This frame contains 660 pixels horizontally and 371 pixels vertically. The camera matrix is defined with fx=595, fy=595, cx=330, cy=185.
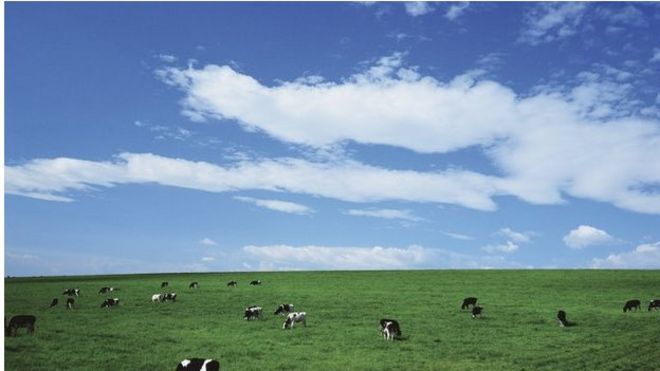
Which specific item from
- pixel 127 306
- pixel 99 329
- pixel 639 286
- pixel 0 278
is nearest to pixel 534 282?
pixel 639 286

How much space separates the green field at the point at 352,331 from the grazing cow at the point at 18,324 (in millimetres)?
1093

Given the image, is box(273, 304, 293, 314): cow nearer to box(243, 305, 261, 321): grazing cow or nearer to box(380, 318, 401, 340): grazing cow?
box(243, 305, 261, 321): grazing cow

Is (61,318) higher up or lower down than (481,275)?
lower down

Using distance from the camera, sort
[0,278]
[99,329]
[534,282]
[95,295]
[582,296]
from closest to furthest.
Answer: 1. [0,278]
2. [99,329]
3. [582,296]
4. [95,295]
5. [534,282]

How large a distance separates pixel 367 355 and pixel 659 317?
21365 mm

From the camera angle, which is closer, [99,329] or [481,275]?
[99,329]

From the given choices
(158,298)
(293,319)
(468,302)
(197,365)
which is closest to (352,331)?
(293,319)

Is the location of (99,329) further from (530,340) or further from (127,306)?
(530,340)

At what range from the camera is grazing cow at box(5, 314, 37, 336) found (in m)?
29.9

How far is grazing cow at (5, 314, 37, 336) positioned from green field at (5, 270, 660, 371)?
3.58ft

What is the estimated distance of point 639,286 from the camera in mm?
54375

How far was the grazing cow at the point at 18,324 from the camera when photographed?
29906mm

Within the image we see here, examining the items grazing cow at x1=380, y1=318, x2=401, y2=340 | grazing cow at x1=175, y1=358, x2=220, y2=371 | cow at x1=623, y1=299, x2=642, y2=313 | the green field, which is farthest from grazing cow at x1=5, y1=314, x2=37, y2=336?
cow at x1=623, y1=299, x2=642, y2=313

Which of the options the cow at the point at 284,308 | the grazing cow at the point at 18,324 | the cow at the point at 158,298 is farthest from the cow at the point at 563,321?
the cow at the point at 158,298
